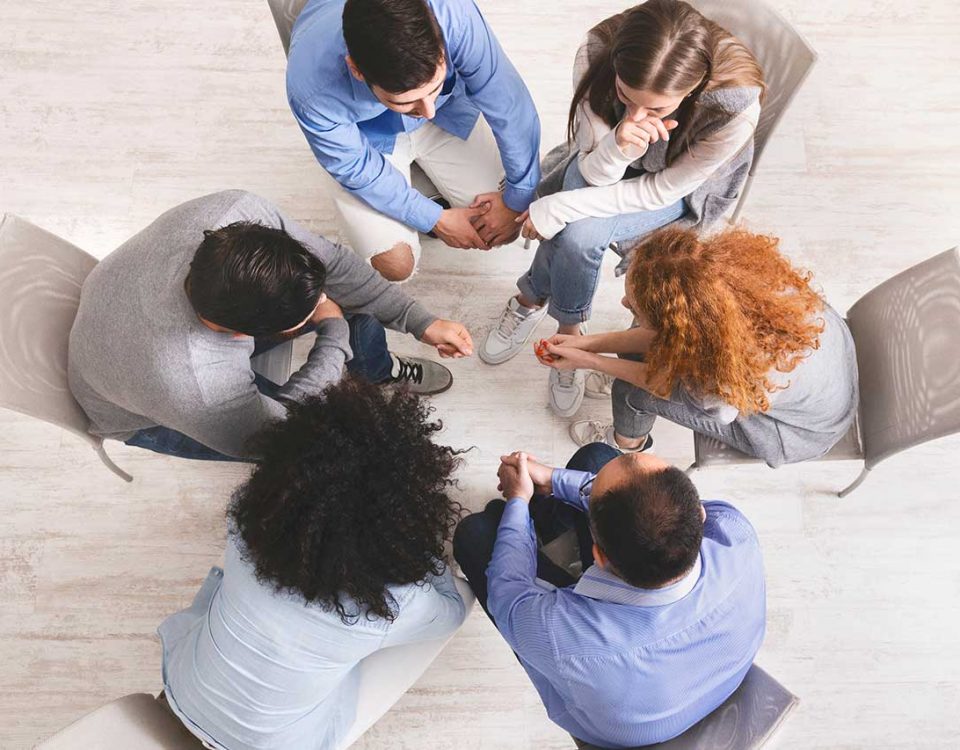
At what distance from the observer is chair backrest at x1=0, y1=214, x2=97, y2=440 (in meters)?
1.49

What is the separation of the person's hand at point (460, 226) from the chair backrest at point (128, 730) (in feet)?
4.43

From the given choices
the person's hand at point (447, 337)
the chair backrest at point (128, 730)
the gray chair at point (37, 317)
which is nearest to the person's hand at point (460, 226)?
the person's hand at point (447, 337)

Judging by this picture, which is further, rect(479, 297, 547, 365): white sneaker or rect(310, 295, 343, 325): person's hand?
rect(479, 297, 547, 365): white sneaker

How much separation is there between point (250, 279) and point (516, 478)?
763 mm

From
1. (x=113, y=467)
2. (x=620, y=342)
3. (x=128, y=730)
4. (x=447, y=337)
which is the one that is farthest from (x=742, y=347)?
(x=113, y=467)

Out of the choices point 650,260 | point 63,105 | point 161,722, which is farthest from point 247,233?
point 63,105

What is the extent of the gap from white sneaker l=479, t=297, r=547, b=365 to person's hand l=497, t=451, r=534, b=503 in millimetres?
572

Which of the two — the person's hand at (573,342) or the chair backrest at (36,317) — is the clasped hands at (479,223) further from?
the chair backrest at (36,317)

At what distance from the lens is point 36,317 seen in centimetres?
154

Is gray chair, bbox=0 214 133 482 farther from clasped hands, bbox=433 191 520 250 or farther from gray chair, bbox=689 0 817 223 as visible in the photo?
gray chair, bbox=689 0 817 223

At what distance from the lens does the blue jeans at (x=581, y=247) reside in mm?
1917

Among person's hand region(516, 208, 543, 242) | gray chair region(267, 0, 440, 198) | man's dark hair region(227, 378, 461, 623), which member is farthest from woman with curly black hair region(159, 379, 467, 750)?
gray chair region(267, 0, 440, 198)

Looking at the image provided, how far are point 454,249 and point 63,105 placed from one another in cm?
146

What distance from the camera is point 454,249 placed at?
2438mm
